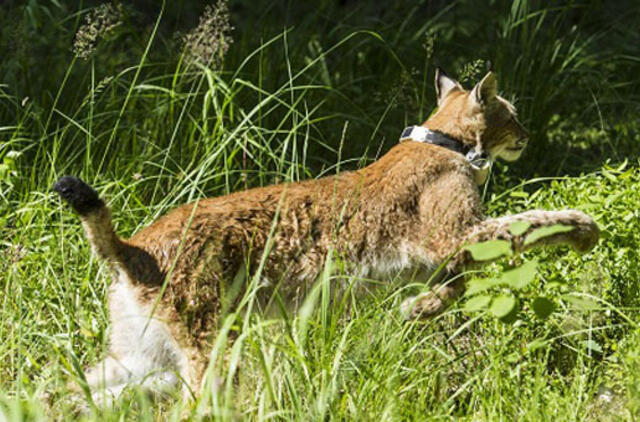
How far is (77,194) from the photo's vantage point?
3.95 meters

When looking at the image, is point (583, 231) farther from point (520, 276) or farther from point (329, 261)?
point (329, 261)

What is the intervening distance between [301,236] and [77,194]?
3.24ft

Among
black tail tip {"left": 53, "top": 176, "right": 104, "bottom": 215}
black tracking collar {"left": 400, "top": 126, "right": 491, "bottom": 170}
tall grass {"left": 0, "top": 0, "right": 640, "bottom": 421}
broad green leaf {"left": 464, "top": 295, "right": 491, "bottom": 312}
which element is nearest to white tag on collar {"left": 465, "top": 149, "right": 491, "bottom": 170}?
black tracking collar {"left": 400, "top": 126, "right": 491, "bottom": 170}

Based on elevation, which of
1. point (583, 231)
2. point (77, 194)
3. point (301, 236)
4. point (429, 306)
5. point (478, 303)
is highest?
point (77, 194)

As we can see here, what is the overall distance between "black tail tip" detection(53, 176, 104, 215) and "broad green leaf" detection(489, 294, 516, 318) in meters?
A: 1.52

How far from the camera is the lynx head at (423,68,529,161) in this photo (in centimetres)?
525

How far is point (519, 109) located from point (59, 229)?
10.6 feet

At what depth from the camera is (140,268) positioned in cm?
416

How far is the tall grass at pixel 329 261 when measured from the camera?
3848mm

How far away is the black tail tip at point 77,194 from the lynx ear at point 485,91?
204 cm

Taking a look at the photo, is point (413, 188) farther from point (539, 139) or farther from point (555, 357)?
point (539, 139)

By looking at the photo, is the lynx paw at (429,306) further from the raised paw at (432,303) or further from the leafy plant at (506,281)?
the leafy plant at (506,281)

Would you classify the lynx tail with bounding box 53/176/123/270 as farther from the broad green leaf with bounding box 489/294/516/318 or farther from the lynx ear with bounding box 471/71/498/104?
the lynx ear with bounding box 471/71/498/104

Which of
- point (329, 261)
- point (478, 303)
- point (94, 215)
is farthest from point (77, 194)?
point (478, 303)
